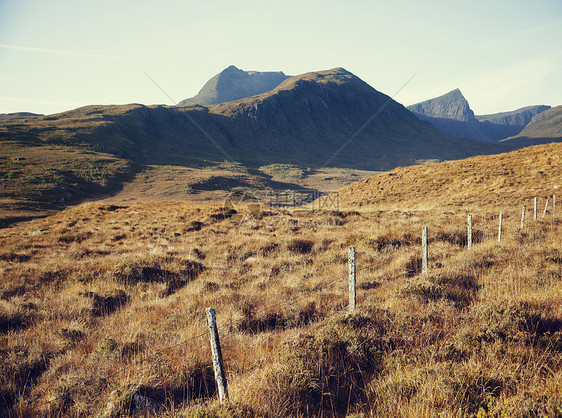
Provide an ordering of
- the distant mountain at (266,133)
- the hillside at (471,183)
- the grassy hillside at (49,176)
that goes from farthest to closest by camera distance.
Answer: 1. the distant mountain at (266,133)
2. the grassy hillside at (49,176)
3. the hillside at (471,183)

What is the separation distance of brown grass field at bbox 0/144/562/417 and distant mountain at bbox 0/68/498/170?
8388 centimetres

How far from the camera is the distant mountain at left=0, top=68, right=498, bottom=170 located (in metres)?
91.9

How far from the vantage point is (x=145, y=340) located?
17.3 ft

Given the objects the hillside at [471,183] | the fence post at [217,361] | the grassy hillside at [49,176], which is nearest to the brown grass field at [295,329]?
the fence post at [217,361]

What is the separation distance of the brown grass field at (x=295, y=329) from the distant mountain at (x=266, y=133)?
275ft

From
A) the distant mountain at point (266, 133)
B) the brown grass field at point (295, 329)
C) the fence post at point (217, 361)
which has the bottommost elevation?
the brown grass field at point (295, 329)

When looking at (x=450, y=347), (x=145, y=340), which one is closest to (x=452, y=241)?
(x=450, y=347)

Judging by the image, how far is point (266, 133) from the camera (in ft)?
502

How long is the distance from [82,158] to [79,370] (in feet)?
245

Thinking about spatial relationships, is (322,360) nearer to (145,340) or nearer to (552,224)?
(145,340)

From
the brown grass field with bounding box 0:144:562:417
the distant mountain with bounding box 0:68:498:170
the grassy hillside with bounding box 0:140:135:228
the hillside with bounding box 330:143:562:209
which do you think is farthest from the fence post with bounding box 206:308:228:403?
the distant mountain with bounding box 0:68:498:170

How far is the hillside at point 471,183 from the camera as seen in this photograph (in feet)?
85.0

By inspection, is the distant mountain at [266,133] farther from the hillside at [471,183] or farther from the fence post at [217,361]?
the fence post at [217,361]

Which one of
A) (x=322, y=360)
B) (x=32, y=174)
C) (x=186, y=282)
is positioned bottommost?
(x=186, y=282)
